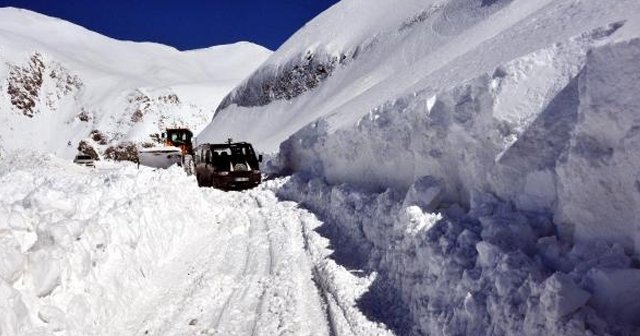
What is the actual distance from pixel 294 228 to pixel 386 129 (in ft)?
9.32

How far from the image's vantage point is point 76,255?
6.42 m

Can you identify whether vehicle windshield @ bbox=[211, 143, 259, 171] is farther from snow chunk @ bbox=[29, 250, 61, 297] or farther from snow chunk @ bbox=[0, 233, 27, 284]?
snow chunk @ bbox=[0, 233, 27, 284]

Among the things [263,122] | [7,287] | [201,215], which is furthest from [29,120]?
[7,287]

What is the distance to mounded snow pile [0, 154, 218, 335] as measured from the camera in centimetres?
552

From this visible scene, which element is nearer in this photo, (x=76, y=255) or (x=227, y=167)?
(x=76, y=255)

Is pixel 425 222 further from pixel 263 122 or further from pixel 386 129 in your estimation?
pixel 263 122

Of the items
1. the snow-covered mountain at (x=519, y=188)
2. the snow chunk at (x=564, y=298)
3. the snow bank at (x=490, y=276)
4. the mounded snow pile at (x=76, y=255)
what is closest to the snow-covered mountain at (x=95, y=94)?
the mounded snow pile at (x=76, y=255)

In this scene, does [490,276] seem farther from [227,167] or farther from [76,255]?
[227,167]

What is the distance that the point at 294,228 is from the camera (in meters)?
11.7


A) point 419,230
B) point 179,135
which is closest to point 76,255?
point 419,230

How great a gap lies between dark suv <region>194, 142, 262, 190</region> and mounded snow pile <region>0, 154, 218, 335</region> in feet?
26.1

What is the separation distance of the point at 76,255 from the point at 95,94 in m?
102

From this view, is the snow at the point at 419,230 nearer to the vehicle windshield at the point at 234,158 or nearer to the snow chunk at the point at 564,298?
the snow chunk at the point at 564,298

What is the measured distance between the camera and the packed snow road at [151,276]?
5.79m
